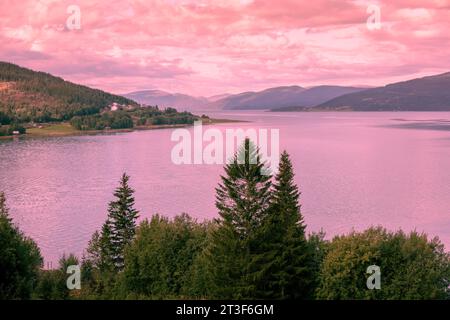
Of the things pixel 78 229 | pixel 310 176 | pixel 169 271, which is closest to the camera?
pixel 169 271

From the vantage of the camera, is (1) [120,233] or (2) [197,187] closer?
(1) [120,233]

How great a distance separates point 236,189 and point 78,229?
40976mm

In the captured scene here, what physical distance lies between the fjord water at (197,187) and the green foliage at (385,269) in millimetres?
24707

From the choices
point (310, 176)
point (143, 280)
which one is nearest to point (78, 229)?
point (143, 280)

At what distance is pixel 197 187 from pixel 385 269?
6507 cm

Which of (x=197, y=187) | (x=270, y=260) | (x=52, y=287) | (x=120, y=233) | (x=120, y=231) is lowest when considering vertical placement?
(x=52, y=287)

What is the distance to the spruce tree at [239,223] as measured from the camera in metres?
36.3

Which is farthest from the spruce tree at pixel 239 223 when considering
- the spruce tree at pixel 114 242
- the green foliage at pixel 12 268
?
the spruce tree at pixel 114 242

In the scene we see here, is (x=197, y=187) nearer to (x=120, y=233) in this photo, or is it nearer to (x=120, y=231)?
(x=120, y=231)

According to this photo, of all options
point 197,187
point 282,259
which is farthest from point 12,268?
point 197,187

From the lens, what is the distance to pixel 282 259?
122 ft

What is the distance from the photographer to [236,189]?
38.3 meters

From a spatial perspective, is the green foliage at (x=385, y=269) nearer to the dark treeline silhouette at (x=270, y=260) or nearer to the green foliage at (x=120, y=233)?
the dark treeline silhouette at (x=270, y=260)

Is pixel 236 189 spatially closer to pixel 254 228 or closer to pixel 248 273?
pixel 254 228
